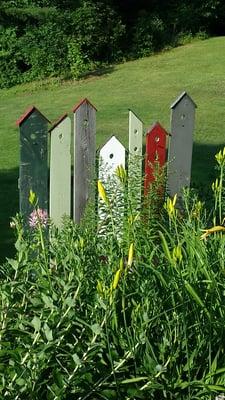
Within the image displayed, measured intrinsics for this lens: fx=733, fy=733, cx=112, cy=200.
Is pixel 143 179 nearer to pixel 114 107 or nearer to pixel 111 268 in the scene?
pixel 111 268

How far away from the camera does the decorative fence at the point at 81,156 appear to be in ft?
13.1

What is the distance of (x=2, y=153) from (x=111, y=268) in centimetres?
731

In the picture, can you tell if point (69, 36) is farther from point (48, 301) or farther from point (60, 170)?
point (48, 301)

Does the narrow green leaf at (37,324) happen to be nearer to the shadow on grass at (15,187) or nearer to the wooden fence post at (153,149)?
the wooden fence post at (153,149)

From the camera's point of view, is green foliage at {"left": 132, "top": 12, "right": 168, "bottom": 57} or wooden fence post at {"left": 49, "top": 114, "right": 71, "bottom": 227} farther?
green foliage at {"left": 132, "top": 12, "right": 168, "bottom": 57}

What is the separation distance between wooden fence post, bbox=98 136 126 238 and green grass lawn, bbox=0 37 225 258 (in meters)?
1.60

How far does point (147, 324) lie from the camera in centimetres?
269

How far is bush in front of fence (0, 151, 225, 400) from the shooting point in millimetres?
2535

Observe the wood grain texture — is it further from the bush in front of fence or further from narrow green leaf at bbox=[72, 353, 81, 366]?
narrow green leaf at bbox=[72, 353, 81, 366]

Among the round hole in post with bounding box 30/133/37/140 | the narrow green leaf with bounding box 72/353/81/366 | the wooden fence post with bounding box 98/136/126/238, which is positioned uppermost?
the round hole in post with bounding box 30/133/37/140

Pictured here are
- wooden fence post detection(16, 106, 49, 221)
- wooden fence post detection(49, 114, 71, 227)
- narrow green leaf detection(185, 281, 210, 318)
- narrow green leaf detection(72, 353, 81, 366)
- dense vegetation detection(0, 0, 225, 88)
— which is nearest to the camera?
narrow green leaf detection(72, 353, 81, 366)

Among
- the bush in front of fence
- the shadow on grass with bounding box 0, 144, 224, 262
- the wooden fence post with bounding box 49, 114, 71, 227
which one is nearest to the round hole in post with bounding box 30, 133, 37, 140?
the wooden fence post with bounding box 49, 114, 71, 227

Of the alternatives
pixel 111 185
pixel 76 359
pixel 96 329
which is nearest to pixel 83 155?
pixel 111 185

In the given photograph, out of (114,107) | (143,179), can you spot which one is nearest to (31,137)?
(143,179)
